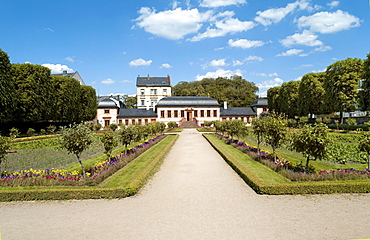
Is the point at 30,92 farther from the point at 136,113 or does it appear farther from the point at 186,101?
the point at 186,101

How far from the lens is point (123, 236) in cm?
505

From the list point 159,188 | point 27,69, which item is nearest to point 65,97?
point 27,69

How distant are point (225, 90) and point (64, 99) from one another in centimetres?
4923

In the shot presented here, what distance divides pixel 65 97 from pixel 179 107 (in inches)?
999

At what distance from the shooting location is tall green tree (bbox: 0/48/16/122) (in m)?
25.4

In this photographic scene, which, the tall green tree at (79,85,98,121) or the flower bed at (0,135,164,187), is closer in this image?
the flower bed at (0,135,164,187)

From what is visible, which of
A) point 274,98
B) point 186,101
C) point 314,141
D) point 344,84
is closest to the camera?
point 314,141

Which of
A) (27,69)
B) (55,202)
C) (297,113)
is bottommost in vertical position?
(55,202)

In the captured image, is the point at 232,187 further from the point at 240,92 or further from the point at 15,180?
the point at 240,92

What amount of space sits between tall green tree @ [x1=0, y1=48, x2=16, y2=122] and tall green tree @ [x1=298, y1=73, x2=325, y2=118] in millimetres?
43252

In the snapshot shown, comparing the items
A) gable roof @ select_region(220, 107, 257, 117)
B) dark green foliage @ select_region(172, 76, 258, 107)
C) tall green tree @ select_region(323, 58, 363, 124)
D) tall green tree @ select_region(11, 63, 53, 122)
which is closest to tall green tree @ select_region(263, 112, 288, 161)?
tall green tree @ select_region(323, 58, 363, 124)

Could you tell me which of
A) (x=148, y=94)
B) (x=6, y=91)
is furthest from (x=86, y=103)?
(x=148, y=94)

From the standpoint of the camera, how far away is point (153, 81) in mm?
73000

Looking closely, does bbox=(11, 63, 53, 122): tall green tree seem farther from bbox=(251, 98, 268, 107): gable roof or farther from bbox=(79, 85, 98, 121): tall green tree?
bbox=(251, 98, 268, 107): gable roof
